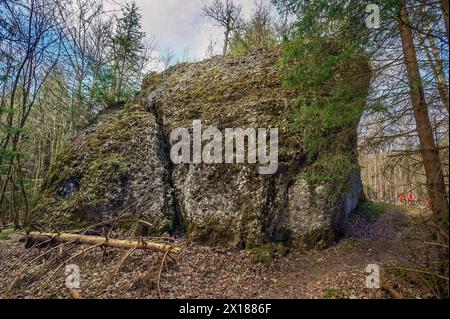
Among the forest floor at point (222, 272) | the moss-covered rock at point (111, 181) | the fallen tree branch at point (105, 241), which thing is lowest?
the forest floor at point (222, 272)

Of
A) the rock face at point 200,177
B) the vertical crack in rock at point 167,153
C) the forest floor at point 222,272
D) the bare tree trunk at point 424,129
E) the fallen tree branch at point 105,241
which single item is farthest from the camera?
the vertical crack in rock at point 167,153

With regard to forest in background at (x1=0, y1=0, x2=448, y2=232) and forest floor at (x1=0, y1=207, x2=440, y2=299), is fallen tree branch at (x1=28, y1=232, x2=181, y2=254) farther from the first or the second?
forest in background at (x1=0, y1=0, x2=448, y2=232)

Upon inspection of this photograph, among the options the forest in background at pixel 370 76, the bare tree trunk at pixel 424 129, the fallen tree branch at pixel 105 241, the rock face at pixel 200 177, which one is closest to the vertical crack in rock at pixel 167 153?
the rock face at pixel 200 177

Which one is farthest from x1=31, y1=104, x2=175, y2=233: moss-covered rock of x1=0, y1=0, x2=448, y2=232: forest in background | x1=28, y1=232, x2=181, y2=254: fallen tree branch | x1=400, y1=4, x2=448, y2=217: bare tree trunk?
x1=400, y1=4, x2=448, y2=217: bare tree trunk

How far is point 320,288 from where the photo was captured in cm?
444

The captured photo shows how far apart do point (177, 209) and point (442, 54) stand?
20.9 ft

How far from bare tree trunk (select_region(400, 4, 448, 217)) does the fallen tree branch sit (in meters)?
4.74

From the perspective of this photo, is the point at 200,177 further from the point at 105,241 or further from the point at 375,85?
the point at 375,85

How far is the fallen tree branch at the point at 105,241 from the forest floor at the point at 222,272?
16 cm

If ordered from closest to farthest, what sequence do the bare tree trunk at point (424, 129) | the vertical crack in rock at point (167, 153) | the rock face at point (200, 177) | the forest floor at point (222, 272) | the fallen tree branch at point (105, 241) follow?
the bare tree trunk at point (424, 129) → the forest floor at point (222, 272) → the fallen tree branch at point (105, 241) → the rock face at point (200, 177) → the vertical crack in rock at point (167, 153)

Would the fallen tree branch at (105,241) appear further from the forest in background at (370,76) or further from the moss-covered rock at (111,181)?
the forest in background at (370,76)

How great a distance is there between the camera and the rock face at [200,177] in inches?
233

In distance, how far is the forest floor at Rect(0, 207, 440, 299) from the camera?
172 inches
